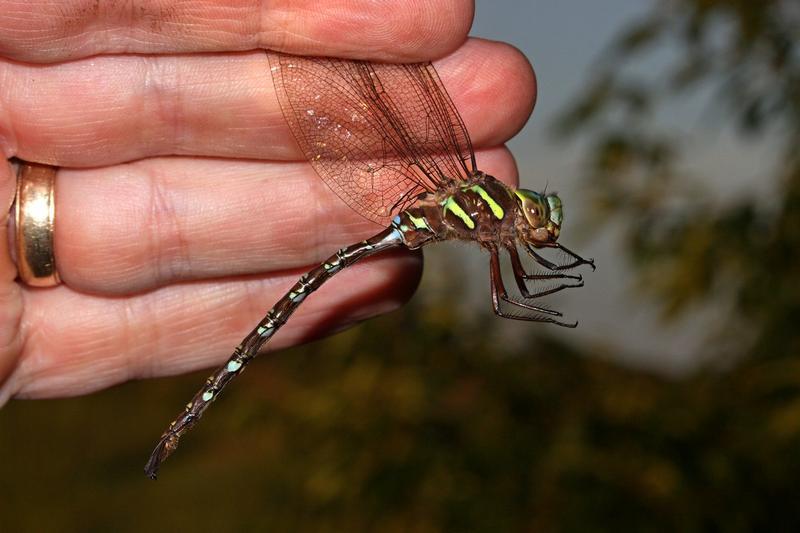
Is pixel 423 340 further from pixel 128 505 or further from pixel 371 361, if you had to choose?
pixel 128 505

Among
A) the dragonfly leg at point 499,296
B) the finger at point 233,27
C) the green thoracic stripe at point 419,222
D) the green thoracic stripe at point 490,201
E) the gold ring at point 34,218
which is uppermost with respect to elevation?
the finger at point 233,27

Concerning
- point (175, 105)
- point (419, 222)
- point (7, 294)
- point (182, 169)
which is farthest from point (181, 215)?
point (419, 222)

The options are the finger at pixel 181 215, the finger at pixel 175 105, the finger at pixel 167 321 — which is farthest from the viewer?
the finger at pixel 167 321

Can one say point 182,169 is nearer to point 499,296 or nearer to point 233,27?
point 233,27

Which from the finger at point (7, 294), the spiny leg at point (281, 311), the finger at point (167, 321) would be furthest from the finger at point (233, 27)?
the finger at point (167, 321)

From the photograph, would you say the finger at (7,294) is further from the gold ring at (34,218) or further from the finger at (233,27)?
the finger at (233,27)

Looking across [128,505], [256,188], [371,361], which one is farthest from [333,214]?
[128,505]
